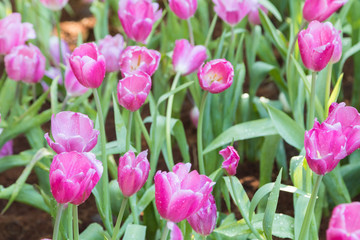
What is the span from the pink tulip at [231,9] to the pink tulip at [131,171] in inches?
23.3

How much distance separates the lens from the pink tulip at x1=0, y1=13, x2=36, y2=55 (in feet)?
4.47

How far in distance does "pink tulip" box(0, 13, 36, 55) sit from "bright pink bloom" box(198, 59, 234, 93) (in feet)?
1.69

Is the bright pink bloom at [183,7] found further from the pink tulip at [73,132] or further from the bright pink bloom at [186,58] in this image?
the pink tulip at [73,132]

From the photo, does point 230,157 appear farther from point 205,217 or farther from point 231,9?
point 231,9

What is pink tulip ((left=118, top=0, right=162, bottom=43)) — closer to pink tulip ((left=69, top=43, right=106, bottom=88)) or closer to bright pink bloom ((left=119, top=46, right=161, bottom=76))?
bright pink bloom ((left=119, top=46, right=161, bottom=76))

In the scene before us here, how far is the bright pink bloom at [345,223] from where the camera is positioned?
2.03 ft

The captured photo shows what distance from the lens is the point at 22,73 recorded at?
4.43 feet

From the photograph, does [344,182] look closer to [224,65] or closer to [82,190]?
[224,65]

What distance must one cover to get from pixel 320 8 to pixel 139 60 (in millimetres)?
352

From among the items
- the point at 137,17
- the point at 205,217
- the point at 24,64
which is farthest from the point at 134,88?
the point at 24,64

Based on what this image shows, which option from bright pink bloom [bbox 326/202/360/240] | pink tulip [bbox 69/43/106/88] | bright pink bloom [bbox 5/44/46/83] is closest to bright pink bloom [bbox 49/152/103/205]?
pink tulip [bbox 69/43/106/88]

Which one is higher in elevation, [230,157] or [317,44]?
[317,44]

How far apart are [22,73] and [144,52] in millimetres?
402

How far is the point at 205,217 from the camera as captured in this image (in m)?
0.89
